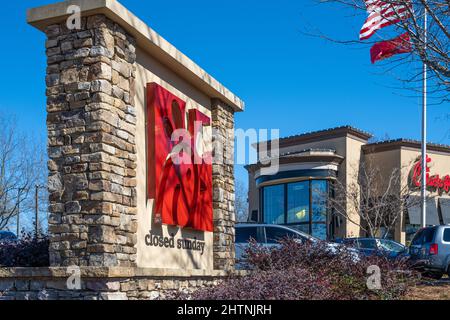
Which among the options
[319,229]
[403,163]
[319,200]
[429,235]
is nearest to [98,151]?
[429,235]

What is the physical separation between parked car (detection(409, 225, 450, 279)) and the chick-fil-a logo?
14644 mm

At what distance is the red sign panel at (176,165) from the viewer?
1026cm

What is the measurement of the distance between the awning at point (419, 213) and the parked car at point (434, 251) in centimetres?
1362

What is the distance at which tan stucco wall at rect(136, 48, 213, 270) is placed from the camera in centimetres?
987

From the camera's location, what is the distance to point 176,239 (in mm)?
11164

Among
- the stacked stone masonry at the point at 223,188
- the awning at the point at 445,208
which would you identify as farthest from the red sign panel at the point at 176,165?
the awning at the point at 445,208

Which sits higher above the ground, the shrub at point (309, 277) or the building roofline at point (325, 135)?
the building roofline at point (325, 135)

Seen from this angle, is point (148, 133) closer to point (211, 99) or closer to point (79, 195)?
point (79, 195)

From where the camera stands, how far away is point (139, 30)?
959 centimetres

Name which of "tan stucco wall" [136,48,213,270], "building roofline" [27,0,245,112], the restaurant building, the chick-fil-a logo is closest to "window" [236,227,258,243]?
"tan stucco wall" [136,48,213,270]

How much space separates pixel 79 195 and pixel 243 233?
31.6 ft

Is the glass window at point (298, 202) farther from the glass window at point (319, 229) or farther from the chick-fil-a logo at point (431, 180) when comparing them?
the chick-fil-a logo at point (431, 180)

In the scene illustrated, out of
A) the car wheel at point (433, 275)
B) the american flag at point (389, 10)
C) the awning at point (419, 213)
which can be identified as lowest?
the car wheel at point (433, 275)

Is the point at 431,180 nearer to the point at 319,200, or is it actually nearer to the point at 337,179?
the point at 337,179
